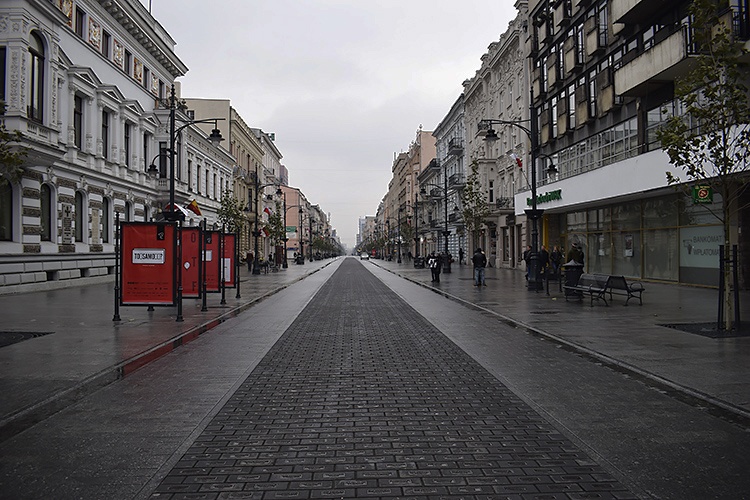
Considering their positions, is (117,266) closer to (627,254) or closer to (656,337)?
(656,337)

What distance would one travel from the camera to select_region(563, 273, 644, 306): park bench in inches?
649

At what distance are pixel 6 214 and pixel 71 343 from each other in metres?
14.1

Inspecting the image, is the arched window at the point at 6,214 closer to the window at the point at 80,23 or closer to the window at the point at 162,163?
the window at the point at 80,23

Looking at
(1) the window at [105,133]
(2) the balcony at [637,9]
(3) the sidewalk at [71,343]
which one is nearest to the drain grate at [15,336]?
(3) the sidewalk at [71,343]

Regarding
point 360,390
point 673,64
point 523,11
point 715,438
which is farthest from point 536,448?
point 523,11

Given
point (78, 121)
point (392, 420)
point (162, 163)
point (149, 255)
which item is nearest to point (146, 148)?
point (162, 163)

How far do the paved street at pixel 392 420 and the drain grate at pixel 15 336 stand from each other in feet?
1.23

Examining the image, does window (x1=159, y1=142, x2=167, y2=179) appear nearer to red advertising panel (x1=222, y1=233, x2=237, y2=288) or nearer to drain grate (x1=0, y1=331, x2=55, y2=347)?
red advertising panel (x1=222, y1=233, x2=237, y2=288)

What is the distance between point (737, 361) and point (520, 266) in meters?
33.2

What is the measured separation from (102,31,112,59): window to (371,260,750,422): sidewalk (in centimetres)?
2303

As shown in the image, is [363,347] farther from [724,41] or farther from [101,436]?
[724,41]

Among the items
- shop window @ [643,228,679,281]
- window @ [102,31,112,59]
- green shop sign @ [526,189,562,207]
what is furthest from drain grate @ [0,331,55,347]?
green shop sign @ [526,189,562,207]

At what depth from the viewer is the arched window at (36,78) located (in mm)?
21909

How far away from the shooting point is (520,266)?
136ft
